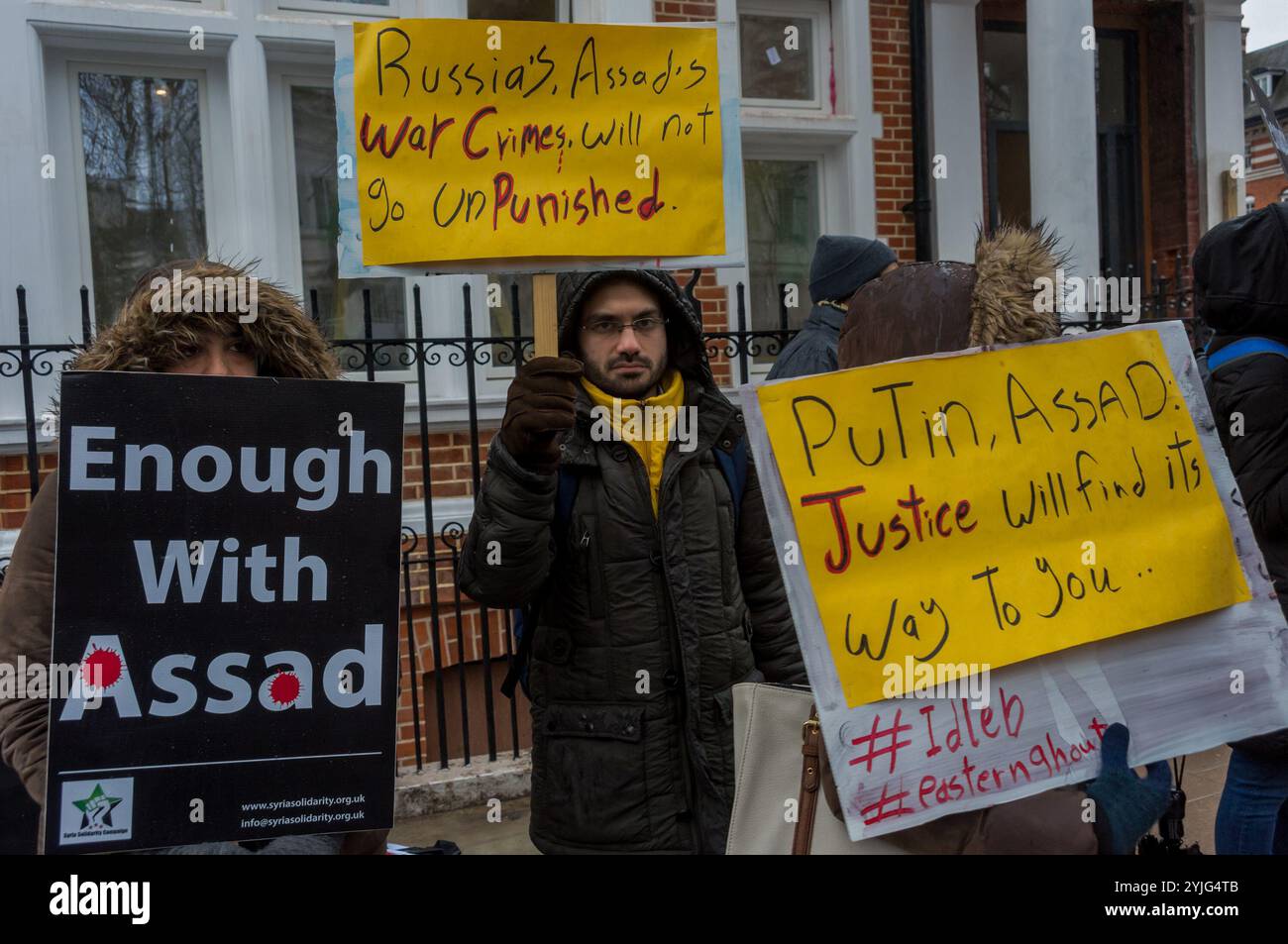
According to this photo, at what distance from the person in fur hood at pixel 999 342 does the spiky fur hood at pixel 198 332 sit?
37.2 inches

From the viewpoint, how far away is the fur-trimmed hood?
64.6 inches

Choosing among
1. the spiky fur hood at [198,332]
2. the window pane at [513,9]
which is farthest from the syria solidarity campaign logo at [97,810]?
the window pane at [513,9]

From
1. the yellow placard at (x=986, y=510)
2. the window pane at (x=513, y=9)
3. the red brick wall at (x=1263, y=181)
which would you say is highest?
the red brick wall at (x=1263, y=181)

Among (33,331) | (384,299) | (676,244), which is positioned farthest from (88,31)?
(676,244)

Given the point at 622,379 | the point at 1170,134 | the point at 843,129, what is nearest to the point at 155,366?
the point at 622,379

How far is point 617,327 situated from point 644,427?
236 millimetres

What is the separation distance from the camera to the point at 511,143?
2.08 m

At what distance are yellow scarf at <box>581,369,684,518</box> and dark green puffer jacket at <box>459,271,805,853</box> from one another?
0.10ft

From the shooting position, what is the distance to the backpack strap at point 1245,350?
104 inches

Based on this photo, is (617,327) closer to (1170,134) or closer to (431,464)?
(431,464)

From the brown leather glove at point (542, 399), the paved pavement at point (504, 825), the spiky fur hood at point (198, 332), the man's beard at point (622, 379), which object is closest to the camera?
the spiky fur hood at point (198, 332)

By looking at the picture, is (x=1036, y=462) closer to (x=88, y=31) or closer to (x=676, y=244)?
(x=676, y=244)

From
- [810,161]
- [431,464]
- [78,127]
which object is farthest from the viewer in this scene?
[810,161]

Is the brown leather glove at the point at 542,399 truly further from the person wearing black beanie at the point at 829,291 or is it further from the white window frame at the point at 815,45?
the white window frame at the point at 815,45
